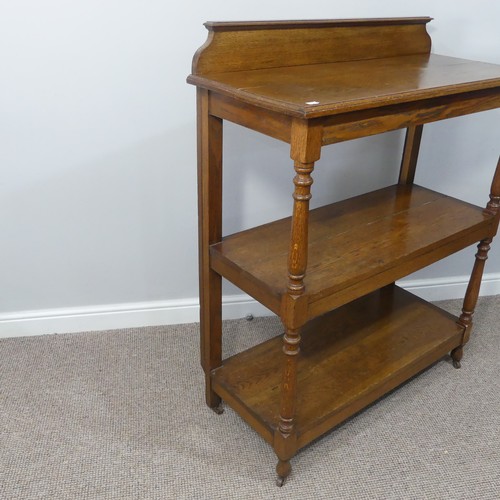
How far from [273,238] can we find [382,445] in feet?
2.31

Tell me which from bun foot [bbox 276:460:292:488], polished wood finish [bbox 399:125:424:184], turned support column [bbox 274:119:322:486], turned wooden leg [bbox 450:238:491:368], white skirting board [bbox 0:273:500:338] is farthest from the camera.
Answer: white skirting board [bbox 0:273:500:338]

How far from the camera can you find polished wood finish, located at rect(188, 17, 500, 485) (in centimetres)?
129

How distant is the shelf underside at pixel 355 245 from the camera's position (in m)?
1.46

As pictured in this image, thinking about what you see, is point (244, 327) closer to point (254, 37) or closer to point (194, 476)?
point (194, 476)

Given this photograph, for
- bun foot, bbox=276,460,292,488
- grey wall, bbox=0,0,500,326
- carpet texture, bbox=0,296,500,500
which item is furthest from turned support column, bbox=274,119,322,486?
grey wall, bbox=0,0,500,326

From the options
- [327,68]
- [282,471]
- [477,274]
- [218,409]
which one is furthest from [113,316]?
[477,274]

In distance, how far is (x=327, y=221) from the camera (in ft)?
5.78

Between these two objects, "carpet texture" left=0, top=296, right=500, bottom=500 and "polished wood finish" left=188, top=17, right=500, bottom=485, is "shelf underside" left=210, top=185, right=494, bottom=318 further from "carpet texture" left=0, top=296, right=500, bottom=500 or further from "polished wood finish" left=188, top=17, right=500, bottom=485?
"carpet texture" left=0, top=296, right=500, bottom=500

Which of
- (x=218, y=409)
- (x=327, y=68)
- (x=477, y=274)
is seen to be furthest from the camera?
(x=477, y=274)

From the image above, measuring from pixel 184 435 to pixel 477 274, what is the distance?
3.57ft

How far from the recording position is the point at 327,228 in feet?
5.64

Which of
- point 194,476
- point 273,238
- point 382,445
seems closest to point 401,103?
point 273,238

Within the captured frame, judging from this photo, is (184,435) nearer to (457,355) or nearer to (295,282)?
(295,282)

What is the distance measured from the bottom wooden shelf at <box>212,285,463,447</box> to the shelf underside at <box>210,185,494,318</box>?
1.20 ft
